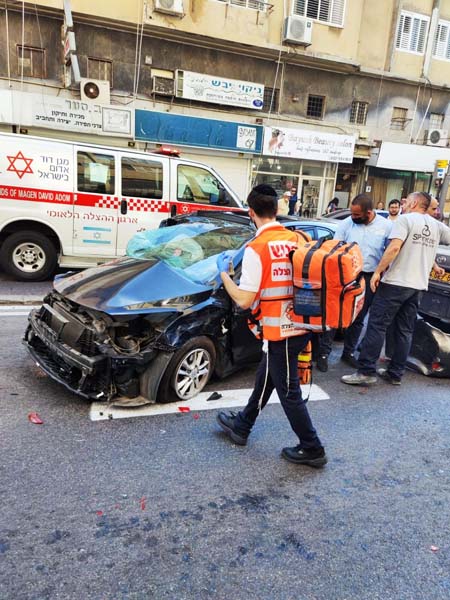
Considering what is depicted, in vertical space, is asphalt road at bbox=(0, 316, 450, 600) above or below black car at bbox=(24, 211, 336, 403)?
below

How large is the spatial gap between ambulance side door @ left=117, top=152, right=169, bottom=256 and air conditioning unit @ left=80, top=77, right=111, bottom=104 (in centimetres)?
673

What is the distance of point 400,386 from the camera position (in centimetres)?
459

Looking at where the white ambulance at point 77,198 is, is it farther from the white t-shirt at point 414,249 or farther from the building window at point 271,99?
the building window at point 271,99

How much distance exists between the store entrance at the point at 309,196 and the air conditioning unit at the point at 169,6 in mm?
7013

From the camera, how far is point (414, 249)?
4246 mm

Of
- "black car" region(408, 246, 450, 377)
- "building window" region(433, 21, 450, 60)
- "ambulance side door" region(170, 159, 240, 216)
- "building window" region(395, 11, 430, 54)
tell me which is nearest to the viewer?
"black car" region(408, 246, 450, 377)

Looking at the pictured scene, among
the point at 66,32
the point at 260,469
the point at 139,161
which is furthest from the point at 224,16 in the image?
the point at 260,469

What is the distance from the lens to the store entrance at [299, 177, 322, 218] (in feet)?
56.8

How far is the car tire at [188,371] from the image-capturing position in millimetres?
3551

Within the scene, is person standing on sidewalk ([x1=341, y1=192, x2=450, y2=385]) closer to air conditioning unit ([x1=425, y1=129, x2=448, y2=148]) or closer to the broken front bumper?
the broken front bumper

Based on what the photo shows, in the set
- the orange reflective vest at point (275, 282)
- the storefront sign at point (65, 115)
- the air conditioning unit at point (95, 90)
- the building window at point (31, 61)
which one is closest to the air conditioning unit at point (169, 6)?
the air conditioning unit at point (95, 90)

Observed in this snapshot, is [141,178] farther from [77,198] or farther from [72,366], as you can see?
[72,366]

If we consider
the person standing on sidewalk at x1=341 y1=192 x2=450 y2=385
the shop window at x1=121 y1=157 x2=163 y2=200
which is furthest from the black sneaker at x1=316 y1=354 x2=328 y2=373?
the shop window at x1=121 y1=157 x2=163 y2=200

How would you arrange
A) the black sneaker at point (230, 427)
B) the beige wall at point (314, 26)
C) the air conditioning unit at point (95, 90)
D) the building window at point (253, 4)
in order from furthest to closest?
the building window at point (253, 4), the beige wall at point (314, 26), the air conditioning unit at point (95, 90), the black sneaker at point (230, 427)
